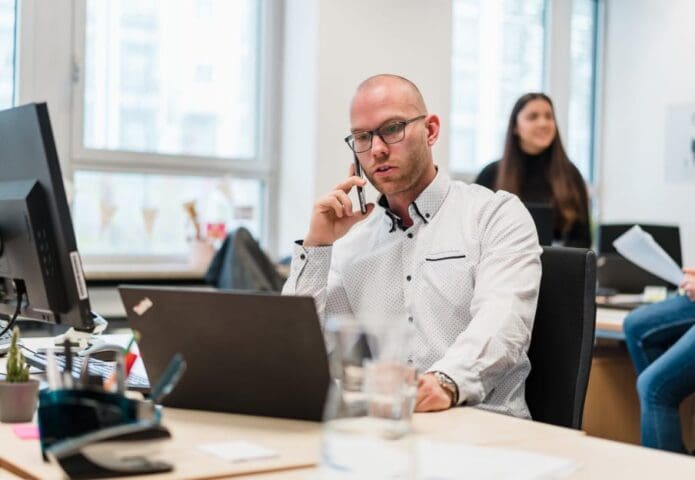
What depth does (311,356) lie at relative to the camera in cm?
124

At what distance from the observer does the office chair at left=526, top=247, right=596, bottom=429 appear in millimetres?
1733

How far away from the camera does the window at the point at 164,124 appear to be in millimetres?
4188

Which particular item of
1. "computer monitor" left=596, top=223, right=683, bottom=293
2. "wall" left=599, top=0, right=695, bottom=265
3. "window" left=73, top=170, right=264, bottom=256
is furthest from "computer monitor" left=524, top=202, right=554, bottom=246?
"wall" left=599, top=0, right=695, bottom=265

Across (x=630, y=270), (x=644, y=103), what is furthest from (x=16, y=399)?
(x=644, y=103)

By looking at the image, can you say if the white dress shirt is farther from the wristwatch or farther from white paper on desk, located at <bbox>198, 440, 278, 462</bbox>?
white paper on desk, located at <bbox>198, 440, 278, 462</bbox>

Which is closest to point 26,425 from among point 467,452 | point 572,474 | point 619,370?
point 467,452

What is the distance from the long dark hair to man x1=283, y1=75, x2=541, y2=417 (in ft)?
6.16

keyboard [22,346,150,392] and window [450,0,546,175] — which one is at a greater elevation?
window [450,0,546,175]

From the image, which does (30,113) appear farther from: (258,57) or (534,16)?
(534,16)

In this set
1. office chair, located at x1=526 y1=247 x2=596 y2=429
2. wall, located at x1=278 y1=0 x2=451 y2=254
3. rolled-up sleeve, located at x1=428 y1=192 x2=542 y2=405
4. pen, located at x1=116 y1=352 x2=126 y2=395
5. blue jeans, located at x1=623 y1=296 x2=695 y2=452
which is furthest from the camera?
wall, located at x1=278 y1=0 x2=451 y2=254

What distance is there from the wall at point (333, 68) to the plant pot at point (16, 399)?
3.27 metres

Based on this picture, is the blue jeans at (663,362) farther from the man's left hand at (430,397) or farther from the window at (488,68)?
the window at (488,68)

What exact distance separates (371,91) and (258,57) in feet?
9.36

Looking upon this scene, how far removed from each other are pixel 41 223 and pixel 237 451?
1.76ft
